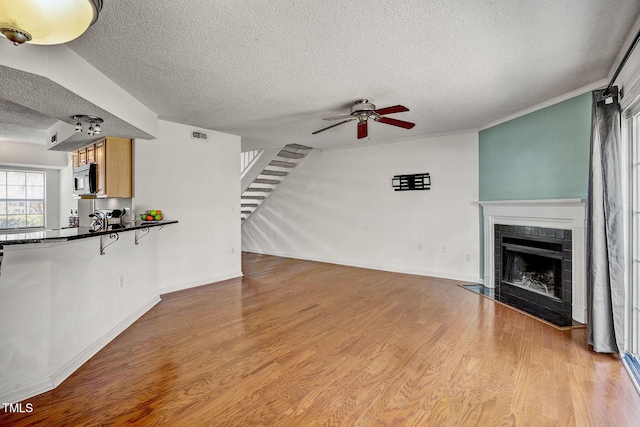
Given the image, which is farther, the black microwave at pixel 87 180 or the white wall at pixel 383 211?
the white wall at pixel 383 211

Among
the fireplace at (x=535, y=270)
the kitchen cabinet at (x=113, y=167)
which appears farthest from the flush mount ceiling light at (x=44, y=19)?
the fireplace at (x=535, y=270)

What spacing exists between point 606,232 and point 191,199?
5.10 metres

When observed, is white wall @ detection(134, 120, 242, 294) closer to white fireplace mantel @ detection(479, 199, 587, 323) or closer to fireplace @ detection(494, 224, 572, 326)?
white fireplace mantel @ detection(479, 199, 587, 323)

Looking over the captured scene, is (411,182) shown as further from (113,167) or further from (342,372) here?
(113,167)

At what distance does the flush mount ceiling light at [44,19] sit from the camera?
126 centimetres

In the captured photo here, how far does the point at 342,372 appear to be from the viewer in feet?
7.77

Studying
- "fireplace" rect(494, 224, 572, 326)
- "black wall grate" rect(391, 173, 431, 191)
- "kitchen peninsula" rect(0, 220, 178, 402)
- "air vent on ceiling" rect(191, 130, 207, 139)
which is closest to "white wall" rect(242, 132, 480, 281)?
"black wall grate" rect(391, 173, 431, 191)

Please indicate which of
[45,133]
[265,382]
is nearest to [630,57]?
[265,382]

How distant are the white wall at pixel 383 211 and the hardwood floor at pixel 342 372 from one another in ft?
5.58

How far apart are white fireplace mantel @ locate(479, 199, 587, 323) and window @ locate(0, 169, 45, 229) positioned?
8961 mm

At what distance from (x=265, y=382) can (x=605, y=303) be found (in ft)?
9.68

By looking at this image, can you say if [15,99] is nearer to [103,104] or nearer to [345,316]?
[103,104]

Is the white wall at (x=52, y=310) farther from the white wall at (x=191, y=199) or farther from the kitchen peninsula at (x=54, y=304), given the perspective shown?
the white wall at (x=191, y=199)

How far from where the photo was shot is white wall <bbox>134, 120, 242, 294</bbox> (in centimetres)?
441
